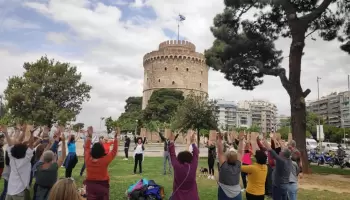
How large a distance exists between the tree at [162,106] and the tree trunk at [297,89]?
44091mm

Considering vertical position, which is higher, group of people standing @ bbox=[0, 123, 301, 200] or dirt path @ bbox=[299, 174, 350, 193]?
group of people standing @ bbox=[0, 123, 301, 200]

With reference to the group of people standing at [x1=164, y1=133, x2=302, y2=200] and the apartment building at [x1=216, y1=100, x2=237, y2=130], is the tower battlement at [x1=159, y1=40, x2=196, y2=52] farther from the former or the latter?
the apartment building at [x1=216, y1=100, x2=237, y2=130]

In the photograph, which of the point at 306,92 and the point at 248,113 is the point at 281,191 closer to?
the point at 306,92

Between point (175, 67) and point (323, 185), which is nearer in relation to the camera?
point (323, 185)

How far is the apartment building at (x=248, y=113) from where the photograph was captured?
148500 millimetres

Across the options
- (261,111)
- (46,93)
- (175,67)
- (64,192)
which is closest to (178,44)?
(175,67)

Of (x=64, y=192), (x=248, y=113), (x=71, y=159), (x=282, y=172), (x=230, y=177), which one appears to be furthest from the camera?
(x=248, y=113)

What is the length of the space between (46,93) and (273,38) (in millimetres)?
21665

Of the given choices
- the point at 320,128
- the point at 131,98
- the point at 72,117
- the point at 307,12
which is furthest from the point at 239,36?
the point at 131,98

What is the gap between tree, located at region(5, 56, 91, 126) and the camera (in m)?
28.3

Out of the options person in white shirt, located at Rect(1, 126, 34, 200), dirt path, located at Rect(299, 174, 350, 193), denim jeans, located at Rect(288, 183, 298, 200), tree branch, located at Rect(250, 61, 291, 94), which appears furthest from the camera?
tree branch, located at Rect(250, 61, 291, 94)

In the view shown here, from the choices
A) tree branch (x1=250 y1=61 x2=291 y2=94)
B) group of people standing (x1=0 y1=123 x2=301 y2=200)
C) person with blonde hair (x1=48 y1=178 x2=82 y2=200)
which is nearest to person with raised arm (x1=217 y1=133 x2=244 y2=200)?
group of people standing (x1=0 y1=123 x2=301 y2=200)

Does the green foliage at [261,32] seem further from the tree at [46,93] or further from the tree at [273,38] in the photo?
the tree at [46,93]

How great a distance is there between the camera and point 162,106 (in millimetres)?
61281
